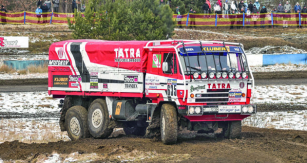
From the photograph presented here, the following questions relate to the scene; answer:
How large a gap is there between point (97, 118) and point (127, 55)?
7.59 ft

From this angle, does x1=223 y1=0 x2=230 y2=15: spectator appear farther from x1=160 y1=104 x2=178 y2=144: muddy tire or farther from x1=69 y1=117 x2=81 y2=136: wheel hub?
x1=160 y1=104 x2=178 y2=144: muddy tire

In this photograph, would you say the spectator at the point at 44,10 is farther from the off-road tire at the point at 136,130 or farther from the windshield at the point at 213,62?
the windshield at the point at 213,62

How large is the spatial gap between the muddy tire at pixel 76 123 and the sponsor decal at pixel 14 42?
26.5 metres

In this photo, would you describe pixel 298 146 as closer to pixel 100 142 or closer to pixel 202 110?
pixel 202 110

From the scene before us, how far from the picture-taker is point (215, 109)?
39.2ft

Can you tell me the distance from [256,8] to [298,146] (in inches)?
1505

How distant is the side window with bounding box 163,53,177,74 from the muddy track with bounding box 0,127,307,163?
189 cm

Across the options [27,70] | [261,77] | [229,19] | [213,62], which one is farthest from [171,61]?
[229,19]

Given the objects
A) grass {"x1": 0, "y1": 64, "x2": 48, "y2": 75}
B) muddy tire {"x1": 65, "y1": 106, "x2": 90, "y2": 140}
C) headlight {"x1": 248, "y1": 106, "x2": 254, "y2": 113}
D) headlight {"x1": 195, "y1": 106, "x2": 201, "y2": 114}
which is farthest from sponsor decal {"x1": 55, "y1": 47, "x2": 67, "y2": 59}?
grass {"x1": 0, "y1": 64, "x2": 48, "y2": 75}

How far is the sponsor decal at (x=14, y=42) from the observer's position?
39.8 metres

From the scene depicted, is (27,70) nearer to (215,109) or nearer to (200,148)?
(215,109)

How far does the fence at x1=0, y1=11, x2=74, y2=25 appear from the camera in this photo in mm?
48875

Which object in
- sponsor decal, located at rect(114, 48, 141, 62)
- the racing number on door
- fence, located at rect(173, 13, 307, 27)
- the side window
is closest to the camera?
the racing number on door

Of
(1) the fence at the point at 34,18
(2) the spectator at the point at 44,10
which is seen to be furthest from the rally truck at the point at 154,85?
(1) the fence at the point at 34,18
